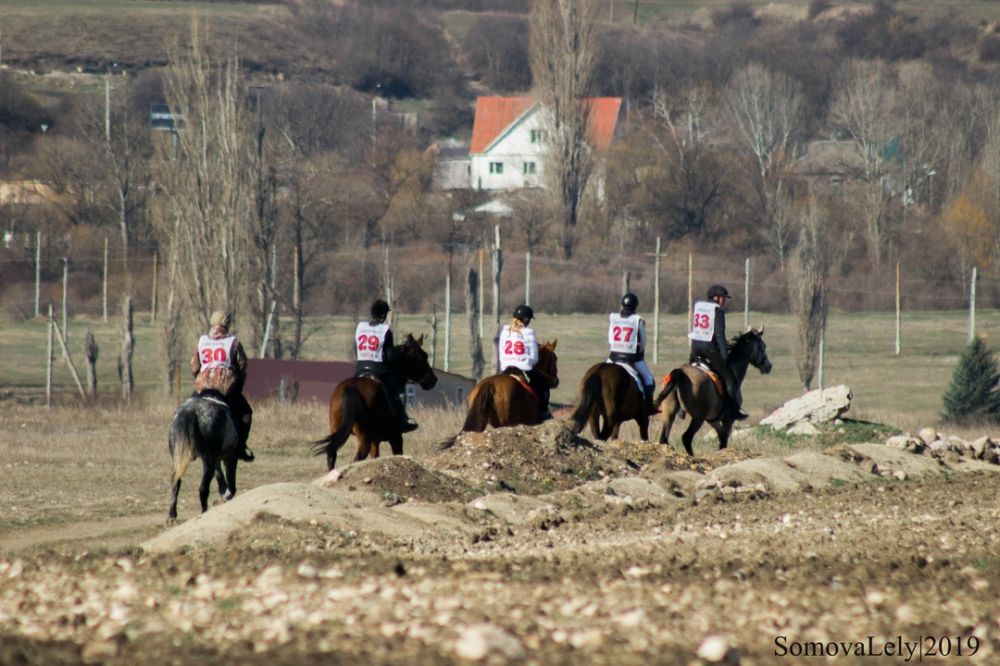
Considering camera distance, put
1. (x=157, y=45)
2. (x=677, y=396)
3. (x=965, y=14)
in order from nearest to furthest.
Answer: (x=677, y=396) < (x=157, y=45) < (x=965, y=14)

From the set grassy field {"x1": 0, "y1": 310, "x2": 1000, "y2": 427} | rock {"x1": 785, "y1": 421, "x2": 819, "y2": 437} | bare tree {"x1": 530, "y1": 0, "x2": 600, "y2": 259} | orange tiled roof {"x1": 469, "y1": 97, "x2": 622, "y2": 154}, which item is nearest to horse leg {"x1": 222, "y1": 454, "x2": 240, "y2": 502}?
rock {"x1": 785, "y1": 421, "x2": 819, "y2": 437}

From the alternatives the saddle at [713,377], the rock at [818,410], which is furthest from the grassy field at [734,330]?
the saddle at [713,377]

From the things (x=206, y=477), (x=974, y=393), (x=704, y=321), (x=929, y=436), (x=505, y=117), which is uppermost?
(x=505, y=117)

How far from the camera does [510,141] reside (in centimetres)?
10269

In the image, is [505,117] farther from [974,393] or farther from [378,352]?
[378,352]

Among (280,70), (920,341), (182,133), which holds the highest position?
(280,70)

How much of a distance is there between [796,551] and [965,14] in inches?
6067

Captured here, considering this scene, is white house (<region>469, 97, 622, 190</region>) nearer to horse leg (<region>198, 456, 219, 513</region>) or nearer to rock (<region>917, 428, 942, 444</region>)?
rock (<region>917, 428, 942, 444</region>)

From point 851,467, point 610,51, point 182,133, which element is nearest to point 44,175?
point 182,133

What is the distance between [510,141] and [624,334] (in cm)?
8187

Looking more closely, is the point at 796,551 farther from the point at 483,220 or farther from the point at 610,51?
the point at 610,51

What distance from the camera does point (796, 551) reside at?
1305 centimetres

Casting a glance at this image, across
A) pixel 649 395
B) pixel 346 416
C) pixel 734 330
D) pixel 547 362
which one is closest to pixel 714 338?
pixel 649 395

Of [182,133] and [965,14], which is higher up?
[965,14]
